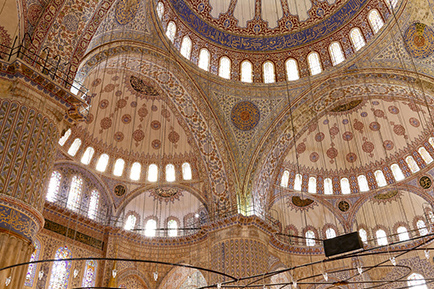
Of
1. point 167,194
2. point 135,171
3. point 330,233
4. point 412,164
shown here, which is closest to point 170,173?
point 167,194

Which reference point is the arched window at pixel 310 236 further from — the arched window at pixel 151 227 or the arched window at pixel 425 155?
the arched window at pixel 151 227

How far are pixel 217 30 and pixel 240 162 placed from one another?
15.4 ft

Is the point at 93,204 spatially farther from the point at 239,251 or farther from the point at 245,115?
the point at 245,115

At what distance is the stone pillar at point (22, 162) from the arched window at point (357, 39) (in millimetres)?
9345

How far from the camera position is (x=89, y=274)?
12.9 meters

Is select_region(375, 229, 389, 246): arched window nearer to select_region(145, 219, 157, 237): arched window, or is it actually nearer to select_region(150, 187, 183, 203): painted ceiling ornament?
select_region(150, 187, 183, 203): painted ceiling ornament

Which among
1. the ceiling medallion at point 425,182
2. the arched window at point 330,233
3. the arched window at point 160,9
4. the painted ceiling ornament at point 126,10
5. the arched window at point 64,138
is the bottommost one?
the arched window at point 330,233

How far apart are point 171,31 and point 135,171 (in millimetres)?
5531

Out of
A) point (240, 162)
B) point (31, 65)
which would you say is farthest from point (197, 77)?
point (31, 65)

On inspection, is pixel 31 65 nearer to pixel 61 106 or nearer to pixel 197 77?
pixel 61 106

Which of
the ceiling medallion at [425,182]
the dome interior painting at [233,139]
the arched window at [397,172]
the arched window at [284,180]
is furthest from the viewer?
the arched window at [284,180]

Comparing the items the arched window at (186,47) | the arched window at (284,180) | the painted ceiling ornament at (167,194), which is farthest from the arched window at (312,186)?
the arched window at (186,47)

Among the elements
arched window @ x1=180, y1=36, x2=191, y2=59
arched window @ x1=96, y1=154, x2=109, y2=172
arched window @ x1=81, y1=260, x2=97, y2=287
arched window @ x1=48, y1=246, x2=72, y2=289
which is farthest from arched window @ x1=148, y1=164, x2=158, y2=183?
arched window @ x1=180, y1=36, x2=191, y2=59

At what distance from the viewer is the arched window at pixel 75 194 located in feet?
44.2
